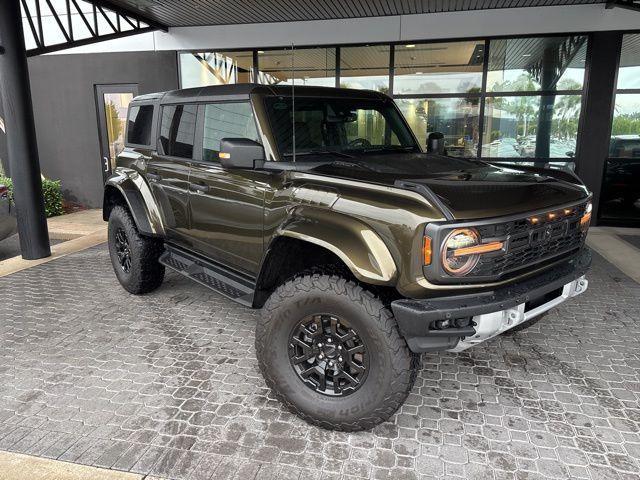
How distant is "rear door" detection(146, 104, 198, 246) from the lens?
13.0 feet

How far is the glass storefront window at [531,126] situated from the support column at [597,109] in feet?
0.59

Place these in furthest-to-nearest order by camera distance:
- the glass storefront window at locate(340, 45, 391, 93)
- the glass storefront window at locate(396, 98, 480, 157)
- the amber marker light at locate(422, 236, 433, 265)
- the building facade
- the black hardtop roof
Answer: the glass storefront window at locate(340, 45, 391, 93) < the glass storefront window at locate(396, 98, 480, 157) < the building facade < the black hardtop roof < the amber marker light at locate(422, 236, 433, 265)

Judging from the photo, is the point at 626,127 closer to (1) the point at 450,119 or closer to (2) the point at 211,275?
(1) the point at 450,119

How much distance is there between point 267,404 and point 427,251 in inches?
57.5

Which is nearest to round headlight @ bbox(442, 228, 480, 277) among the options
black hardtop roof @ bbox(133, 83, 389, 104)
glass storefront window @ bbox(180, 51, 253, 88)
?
black hardtop roof @ bbox(133, 83, 389, 104)

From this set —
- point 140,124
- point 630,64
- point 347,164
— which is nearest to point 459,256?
point 347,164

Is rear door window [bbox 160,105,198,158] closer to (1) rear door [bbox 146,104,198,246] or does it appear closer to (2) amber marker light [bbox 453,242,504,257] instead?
(1) rear door [bbox 146,104,198,246]

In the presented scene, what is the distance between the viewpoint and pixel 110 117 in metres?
10.1

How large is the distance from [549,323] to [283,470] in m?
2.86

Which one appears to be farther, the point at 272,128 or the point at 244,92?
the point at 244,92

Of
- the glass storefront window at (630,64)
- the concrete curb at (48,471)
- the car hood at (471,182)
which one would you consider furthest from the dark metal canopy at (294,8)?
the concrete curb at (48,471)

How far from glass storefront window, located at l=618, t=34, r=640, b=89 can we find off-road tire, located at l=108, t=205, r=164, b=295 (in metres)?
7.74

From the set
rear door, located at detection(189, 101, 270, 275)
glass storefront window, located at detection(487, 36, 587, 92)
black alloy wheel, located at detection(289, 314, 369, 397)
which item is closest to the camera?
black alloy wheel, located at detection(289, 314, 369, 397)

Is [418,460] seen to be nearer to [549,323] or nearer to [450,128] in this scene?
[549,323]
